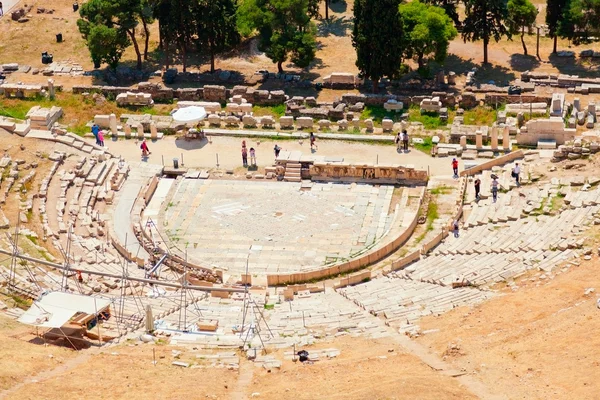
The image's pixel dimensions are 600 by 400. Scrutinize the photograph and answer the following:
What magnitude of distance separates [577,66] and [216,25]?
26148 millimetres

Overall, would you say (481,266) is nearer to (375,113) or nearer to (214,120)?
(375,113)

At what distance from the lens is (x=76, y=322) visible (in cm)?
5594

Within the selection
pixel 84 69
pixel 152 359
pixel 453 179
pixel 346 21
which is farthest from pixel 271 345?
pixel 346 21

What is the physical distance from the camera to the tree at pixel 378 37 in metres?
85.1

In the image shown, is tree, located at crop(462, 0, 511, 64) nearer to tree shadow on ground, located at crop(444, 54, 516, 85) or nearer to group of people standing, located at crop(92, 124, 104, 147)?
tree shadow on ground, located at crop(444, 54, 516, 85)

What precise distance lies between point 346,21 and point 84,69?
21.8m

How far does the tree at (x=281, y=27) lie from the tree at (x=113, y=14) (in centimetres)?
772

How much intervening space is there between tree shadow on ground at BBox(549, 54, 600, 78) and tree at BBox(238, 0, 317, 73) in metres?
17.8

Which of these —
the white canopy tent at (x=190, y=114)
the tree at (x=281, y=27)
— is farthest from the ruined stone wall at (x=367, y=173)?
the tree at (x=281, y=27)

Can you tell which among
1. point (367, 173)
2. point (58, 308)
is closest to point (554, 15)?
point (367, 173)

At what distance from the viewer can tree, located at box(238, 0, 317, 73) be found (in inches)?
3563

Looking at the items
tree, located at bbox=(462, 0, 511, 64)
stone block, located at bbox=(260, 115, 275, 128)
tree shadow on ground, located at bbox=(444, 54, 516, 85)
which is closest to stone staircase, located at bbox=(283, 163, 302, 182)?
stone block, located at bbox=(260, 115, 275, 128)

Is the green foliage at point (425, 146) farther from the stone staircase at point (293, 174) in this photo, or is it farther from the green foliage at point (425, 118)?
the stone staircase at point (293, 174)

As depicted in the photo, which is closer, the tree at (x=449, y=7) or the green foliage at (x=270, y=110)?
the green foliage at (x=270, y=110)
